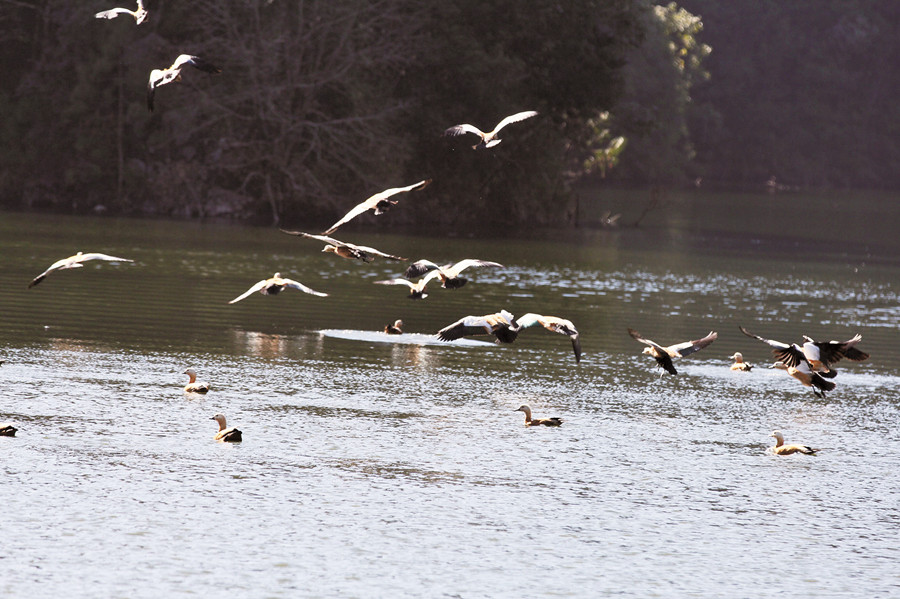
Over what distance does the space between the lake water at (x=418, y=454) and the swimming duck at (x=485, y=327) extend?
1.47m

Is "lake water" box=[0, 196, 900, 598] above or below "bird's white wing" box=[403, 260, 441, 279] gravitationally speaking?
below

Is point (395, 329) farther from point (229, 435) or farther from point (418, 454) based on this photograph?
point (229, 435)

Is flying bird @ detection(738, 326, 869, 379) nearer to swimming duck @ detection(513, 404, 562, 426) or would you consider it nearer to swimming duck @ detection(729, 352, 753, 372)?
swimming duck @ detection(513, 404, 562, 426)

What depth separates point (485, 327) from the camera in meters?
17.5

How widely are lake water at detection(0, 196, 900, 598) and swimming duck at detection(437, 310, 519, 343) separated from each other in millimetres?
1466

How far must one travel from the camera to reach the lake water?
44.3 ft

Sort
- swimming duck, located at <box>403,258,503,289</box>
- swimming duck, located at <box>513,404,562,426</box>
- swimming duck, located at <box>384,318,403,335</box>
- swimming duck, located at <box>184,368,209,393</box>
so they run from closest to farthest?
→ swimming duck, located at <box>403,258,503,289</box>, swimming duck, located at <box>513,404,562,426</box>, swimming duck, located at <box>184,368,209,393</box>, swimming duck, located at <box>384,318,403,335</box>

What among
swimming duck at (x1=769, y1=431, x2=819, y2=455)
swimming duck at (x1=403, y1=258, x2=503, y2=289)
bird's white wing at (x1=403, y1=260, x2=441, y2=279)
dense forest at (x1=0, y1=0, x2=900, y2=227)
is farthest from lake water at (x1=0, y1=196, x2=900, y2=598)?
dense forest at (x1=0, y1=0, x2=900, y2=227)

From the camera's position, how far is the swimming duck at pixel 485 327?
17.3 meters

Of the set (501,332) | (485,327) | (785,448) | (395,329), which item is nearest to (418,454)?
(485,327)

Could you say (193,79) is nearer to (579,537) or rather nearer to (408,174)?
(408,174)

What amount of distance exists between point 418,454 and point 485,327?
170 cm

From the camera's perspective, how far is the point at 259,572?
13117mm

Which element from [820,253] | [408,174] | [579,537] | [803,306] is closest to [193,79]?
[408,174]
